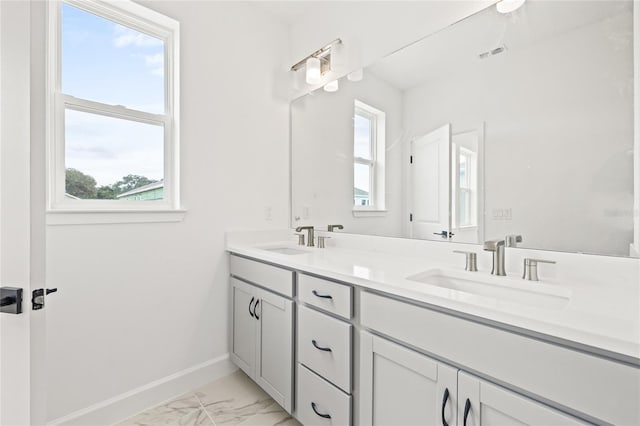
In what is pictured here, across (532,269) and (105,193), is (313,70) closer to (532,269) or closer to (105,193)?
(105,193)

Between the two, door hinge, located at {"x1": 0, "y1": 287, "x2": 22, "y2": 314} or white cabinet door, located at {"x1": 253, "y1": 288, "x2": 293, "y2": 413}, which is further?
white cabinet door, located at {"x1": 253, "y1": 288, "x2": 293, "y2": 413}

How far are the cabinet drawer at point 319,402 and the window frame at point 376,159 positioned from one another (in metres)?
1.04

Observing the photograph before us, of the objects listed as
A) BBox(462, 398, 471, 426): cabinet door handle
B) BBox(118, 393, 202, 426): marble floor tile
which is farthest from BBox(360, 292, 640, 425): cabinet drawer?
→ BBox(118, 393, 202, 426): marble floor tile

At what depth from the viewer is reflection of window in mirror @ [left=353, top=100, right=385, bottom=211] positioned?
6.45ft

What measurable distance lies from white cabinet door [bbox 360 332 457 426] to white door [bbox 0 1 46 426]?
100cm

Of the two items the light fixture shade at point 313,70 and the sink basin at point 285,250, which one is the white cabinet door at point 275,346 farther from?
the light fixture shade at point 313,70

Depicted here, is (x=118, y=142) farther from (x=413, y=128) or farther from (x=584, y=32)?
(x=584, y=32)

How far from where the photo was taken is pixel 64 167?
1604mm

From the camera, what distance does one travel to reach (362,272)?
4.30 feet

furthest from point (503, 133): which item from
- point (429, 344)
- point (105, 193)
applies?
point (105, 193)

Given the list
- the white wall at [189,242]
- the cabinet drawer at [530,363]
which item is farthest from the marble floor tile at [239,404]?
the cabinet drawer at [530,363]

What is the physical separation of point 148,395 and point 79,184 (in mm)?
1256

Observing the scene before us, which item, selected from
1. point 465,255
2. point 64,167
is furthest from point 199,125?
point 465,255

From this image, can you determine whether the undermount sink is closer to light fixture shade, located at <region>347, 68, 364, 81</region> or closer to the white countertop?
the white countertop
